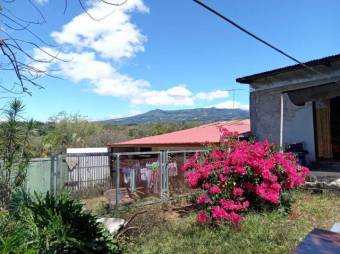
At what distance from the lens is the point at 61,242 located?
541 cm

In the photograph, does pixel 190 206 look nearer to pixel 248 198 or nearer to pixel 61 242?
pixel 248 198

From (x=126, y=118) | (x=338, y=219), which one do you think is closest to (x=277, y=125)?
(x=338, y=219)

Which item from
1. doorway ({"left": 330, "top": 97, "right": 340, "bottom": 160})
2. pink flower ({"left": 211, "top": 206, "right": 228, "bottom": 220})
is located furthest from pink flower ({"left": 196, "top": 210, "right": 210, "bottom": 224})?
doorway ({"left": 330, "top": 97, "right": 340, "bottom": 160})

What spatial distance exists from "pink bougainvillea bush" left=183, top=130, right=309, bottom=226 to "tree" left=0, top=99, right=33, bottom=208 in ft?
12.1

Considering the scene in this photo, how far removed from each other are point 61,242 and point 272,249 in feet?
11.1

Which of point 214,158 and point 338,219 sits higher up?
point 214,158

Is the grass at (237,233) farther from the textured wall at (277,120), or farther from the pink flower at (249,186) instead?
the textured wall at (277,120)

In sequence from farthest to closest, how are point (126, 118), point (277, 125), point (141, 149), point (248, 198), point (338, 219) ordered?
point (126, 118) → point (141, 149) → point (277, 125) → point (248, 198) → point (338, 219)

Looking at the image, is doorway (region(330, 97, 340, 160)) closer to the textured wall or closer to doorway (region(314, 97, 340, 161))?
doorway (region(314, 97, 340, 161))

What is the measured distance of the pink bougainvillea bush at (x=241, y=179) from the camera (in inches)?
340

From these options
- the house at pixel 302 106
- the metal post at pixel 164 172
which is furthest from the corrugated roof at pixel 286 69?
the metal post at pixel 164 172

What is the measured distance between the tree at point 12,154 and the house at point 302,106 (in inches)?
304

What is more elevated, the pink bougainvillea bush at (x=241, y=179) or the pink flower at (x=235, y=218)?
the pink bougainvillea bush at (x=241, y=179)

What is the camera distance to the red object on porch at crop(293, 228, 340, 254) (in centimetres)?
259
